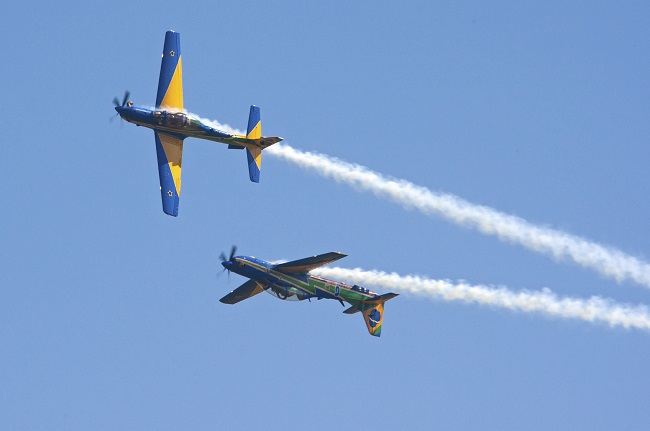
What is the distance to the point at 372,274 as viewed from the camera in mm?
71188

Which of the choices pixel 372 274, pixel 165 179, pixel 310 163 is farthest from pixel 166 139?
pixel 372 274

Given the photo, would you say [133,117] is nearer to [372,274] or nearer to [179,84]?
[179,84]

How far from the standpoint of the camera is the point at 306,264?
67.6 m

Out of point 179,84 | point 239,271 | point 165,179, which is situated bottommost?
point 239,271

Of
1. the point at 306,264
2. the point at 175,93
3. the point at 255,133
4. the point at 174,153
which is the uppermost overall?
the point at 175,93

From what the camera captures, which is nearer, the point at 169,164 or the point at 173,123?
the point at 173,123

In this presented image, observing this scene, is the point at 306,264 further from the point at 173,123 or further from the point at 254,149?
the point at 173,123

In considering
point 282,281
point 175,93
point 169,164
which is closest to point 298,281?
point 282,281

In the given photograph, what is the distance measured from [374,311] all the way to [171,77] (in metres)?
15.2

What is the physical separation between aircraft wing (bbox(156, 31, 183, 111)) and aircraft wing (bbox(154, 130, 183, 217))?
60.6 inches

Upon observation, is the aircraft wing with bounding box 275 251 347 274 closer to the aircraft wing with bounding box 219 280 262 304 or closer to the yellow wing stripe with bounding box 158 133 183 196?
the aircraft wing with bounding box 219 280 262 304

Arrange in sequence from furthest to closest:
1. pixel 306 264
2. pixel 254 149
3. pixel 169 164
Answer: pixel 169 164 → pixel 254 149 → pixel 306 264

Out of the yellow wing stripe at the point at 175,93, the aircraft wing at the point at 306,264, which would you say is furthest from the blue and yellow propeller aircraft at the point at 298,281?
the yellow wing stripe at the point at 175,93

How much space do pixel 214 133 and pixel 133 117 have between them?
3947 millimetres
